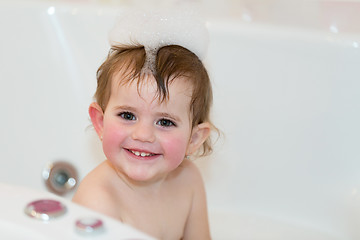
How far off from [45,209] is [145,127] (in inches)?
15.0

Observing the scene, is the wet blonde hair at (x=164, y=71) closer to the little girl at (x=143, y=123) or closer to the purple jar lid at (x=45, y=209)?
the little girl at (x=143, y=123)

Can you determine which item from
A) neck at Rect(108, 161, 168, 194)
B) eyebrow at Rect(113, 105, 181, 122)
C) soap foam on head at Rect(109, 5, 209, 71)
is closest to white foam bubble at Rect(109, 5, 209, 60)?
soap foam on head at Rect(109, 5, 209, 71)

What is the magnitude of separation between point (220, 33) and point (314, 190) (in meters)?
0.45

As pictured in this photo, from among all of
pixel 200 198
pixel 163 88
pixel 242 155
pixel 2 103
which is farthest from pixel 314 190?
pixel 2 103

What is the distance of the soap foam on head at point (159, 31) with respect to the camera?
1146 millimetres

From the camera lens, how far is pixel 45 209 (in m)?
0.72

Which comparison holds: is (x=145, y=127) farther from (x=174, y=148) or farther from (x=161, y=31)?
(x=161, y=31)

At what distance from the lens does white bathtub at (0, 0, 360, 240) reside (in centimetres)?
152

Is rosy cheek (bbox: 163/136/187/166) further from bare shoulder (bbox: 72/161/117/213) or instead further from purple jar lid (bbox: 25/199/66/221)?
purple jar lid (bbox: 25/199/66/221)

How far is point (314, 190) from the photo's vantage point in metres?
1.56

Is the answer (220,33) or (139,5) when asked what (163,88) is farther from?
(139,5)

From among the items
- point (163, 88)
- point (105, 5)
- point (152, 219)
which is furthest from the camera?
point (105, 5)

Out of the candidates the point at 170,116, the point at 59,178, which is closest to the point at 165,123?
the point at 170,116

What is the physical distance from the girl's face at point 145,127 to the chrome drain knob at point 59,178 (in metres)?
0.52
